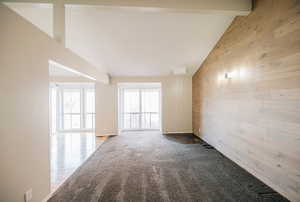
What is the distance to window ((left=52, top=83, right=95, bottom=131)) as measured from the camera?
6602mm

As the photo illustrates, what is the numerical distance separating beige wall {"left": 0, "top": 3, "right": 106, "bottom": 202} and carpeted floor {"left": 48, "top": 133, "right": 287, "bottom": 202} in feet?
2.07

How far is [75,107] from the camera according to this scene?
6.70 meters

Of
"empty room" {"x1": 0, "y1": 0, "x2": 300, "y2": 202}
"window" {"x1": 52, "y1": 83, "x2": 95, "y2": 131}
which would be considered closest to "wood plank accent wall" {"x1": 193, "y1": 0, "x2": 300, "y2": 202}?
"empty room" {"x1": 0, "y1": 0, "x2": 300, "y2": 202}

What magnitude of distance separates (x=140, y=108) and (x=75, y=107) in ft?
9.61

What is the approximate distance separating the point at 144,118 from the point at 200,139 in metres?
2.79

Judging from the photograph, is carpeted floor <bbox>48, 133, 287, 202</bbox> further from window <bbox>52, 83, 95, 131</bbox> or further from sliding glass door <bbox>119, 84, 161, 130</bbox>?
window <bbox>52, 83, 95, 131</bbox>

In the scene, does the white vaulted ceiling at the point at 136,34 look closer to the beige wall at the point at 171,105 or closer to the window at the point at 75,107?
the beige wall at the point at 171,105

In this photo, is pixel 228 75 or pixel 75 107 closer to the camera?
pixel 228 75

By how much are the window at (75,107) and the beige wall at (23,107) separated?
482cm

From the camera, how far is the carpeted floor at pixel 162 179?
2.07m

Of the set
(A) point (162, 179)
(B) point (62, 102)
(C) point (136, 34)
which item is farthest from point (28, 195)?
(B) point (62, 102)

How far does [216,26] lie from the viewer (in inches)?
128

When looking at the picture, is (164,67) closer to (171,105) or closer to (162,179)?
(171,105)

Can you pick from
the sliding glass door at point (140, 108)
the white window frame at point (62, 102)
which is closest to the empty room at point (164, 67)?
the white window frame at point (62, 102)
